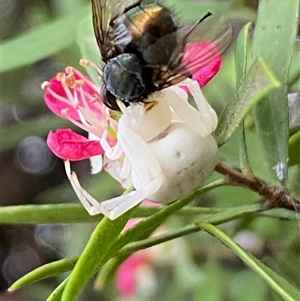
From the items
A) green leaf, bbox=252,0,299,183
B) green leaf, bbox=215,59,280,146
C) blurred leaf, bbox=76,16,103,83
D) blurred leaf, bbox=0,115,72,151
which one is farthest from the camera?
blurred leaf, bbox=0,115,72,151

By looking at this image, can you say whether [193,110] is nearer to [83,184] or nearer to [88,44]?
[88,44]

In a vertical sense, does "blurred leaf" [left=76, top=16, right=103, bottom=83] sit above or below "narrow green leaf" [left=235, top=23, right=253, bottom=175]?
below

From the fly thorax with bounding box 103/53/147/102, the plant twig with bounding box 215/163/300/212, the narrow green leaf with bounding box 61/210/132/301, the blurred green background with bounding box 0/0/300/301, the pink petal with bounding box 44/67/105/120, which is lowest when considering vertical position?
the blurred green background with bounding box 0/0/300/301

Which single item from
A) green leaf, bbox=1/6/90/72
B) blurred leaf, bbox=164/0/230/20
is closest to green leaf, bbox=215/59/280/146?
blurred leaf, bbox=164/0/230/20

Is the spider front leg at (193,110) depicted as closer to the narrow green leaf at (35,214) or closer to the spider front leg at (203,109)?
the spider front leg at (203,109)

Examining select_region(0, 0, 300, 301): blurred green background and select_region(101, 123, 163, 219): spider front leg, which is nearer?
select_region(101, 123, 163, 219): spider front leg

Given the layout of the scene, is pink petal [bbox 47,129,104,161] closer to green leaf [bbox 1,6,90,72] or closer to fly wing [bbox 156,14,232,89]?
fly wing [bbox 156,14,232,89]
